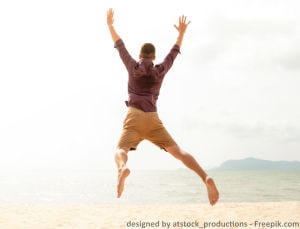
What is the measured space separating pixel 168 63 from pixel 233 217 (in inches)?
518

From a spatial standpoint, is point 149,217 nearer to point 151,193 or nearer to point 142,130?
point 142,130

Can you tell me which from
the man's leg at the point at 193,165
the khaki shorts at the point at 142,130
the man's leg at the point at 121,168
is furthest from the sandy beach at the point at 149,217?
the man's leg at the point at 121,168

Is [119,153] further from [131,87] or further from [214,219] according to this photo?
[214,219]

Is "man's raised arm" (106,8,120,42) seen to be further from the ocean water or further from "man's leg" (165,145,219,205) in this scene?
the ocean water

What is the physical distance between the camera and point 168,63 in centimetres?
561

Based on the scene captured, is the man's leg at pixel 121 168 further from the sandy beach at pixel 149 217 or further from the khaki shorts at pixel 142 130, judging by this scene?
the sandy beach at pixel 149 217

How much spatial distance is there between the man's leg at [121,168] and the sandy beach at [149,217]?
437 inches

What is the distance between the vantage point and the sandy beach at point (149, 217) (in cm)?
1627

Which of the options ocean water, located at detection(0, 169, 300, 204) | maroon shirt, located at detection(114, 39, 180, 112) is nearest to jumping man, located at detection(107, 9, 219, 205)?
maroon shirt, located at detection(114, 39, 180, 112)

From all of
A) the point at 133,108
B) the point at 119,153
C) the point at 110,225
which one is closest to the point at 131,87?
the point at 133,108

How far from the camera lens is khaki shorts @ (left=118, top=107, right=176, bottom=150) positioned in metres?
5.45

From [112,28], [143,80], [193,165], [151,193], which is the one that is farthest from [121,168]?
[151,193]

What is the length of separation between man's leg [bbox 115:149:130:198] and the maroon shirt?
580mm

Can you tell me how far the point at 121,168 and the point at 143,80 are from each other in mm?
1064
